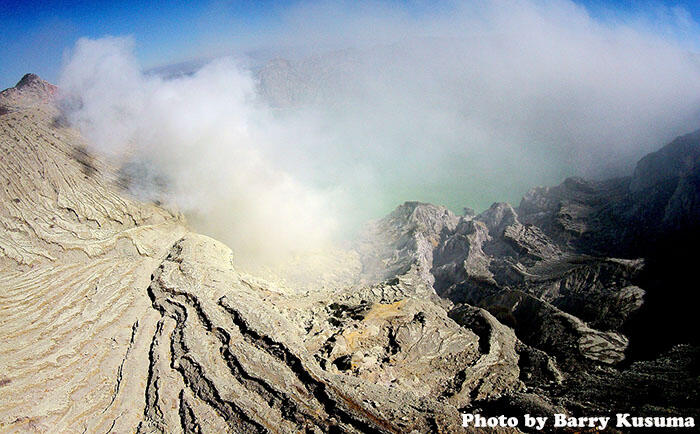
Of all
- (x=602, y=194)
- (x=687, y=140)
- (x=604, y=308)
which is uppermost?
(x=687, y=140)

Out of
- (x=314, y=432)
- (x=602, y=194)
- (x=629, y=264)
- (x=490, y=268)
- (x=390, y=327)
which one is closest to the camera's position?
(x=314, y=432)

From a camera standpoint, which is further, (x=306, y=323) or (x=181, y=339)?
(x=306, y=323)

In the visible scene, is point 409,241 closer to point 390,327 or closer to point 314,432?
point 390,327

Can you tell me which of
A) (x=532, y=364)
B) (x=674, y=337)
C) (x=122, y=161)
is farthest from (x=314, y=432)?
(x=122, y=161)

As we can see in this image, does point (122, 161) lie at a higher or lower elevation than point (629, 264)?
higher

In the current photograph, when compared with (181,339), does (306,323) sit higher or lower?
higher

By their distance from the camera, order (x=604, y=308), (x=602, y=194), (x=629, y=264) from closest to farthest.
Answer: (x=604, y=308), (x=629, y=264), (x=602, y=194)

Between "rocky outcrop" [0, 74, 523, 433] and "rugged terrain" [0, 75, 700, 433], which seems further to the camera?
"rugged terrain" [0, 75, 700, 433]

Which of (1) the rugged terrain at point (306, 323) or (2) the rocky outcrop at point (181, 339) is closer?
(2) the rocky outcrop at point (181, 339)
